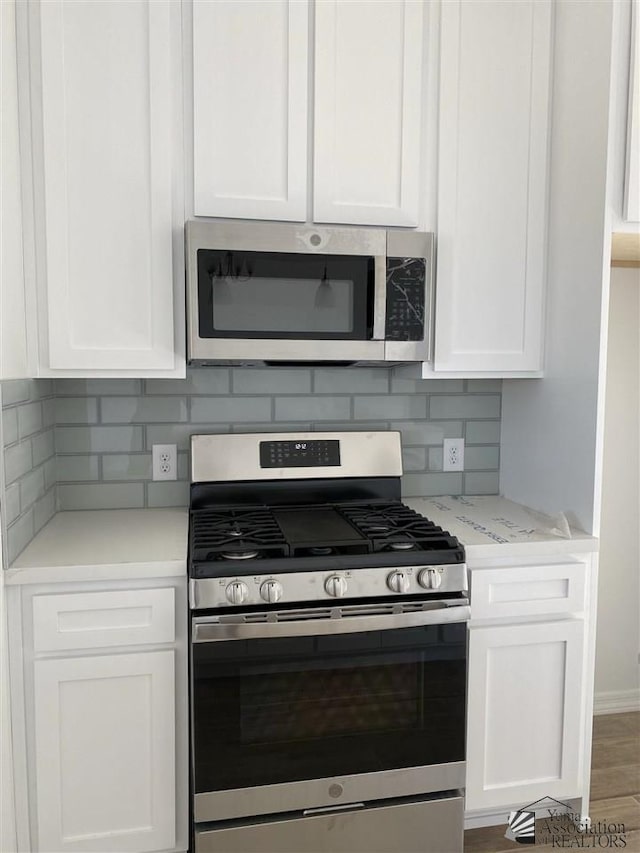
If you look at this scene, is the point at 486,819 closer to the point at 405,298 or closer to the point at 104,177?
the point at 405,298

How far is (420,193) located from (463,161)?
16 cm

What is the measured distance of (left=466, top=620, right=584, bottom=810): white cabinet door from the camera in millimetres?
1950

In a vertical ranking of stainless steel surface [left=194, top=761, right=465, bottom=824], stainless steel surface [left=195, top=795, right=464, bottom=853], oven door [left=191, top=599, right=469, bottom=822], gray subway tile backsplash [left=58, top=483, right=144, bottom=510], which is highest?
gray subway tile backsplash [left=58, top=483, right=144, bottom=510]

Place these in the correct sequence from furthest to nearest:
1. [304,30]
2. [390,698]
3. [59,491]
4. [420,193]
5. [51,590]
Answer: [59,491]
[420,193]
[304,30]
[390,698]
[51,590]

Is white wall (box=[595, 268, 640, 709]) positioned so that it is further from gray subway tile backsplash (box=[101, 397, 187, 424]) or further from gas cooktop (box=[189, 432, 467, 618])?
gray subway tile backsplash (box=[101, 397, 187, 424])

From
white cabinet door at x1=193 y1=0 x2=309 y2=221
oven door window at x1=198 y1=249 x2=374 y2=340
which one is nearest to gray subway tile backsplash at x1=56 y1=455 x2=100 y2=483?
oven door window at x1=198 y1=249 x2=374 y2=340

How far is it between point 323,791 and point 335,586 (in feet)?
1.77

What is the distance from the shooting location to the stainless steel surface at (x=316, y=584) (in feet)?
5.54

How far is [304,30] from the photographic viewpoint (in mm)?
1945

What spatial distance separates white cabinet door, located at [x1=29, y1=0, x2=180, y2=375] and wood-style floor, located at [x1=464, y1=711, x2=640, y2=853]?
1680 millimetres

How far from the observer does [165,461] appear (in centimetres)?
229

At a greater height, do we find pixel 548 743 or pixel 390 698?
pixel 390 698

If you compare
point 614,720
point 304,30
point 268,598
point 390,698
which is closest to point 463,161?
point 304,30

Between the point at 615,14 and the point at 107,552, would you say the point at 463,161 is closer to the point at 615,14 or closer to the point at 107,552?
the point at 615,14
